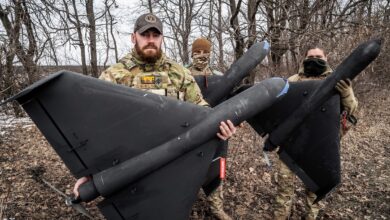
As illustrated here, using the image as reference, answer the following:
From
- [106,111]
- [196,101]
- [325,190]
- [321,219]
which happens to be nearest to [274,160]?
[321,219]

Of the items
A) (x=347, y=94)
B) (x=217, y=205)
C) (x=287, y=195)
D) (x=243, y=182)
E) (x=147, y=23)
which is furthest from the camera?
(x=243, y=182)

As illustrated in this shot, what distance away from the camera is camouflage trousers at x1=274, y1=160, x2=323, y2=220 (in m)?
4.26

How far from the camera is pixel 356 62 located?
352 centimetres

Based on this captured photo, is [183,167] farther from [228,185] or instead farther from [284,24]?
[284,24]

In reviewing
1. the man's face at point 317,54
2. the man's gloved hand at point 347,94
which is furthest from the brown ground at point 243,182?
the man's face at point 317,54

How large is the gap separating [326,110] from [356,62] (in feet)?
2.30

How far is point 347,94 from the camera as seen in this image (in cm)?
374

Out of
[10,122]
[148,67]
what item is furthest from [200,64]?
[10,122]

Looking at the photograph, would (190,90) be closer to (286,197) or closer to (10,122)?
(286,197)

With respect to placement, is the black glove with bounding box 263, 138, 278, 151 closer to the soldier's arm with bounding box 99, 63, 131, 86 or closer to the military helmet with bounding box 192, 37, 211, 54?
the military helmet with bounding box 192, 37, 211, 54

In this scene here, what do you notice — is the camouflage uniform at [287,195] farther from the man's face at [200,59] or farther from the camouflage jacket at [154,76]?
the camouflage jacket at [154,76]

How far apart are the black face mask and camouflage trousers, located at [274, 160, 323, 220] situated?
1.32 meters

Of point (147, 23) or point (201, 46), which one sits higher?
point (147, 23)

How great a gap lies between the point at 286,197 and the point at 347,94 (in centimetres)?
163
